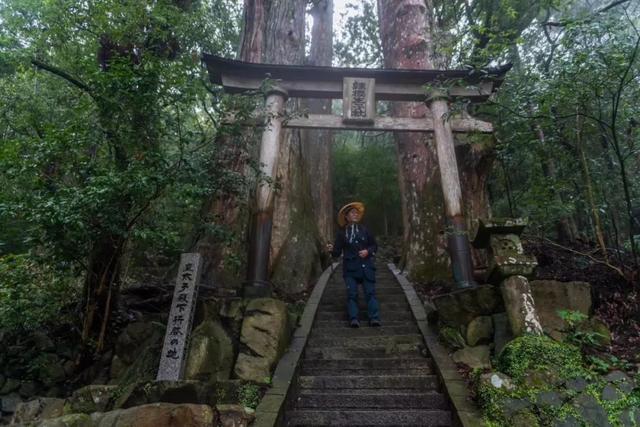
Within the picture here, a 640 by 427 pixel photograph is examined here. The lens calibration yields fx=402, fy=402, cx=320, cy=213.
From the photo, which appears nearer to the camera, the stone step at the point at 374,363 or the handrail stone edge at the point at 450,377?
the handrail stone edge at the point at 450,377

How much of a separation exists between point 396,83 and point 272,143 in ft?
8.04

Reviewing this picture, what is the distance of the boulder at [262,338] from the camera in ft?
14.3

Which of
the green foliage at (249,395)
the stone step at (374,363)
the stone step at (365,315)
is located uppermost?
the stone step at (365,315)

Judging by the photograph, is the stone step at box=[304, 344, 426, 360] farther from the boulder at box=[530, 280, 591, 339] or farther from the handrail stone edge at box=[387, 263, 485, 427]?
the boulder at box=[530, 280, 591, 339]

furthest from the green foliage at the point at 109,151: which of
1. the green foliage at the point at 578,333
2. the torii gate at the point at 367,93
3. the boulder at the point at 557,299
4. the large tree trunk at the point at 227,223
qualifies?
the green foliage at the point at 578,333

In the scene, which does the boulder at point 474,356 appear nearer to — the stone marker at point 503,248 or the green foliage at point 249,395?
the stone marker at point 503,248

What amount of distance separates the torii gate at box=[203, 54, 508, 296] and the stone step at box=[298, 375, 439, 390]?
234 cm

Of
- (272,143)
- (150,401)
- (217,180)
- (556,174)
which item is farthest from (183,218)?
(556,174)

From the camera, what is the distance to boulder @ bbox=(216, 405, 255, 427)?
3.50m

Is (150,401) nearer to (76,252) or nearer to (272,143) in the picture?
(76,252)

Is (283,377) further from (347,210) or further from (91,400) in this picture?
(347,210)

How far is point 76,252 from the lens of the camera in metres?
4.53

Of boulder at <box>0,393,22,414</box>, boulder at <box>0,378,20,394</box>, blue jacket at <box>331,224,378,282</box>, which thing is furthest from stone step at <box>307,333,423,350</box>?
boulder at <box>0,378,20,394</box>

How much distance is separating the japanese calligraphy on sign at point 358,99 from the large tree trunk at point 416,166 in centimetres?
125
